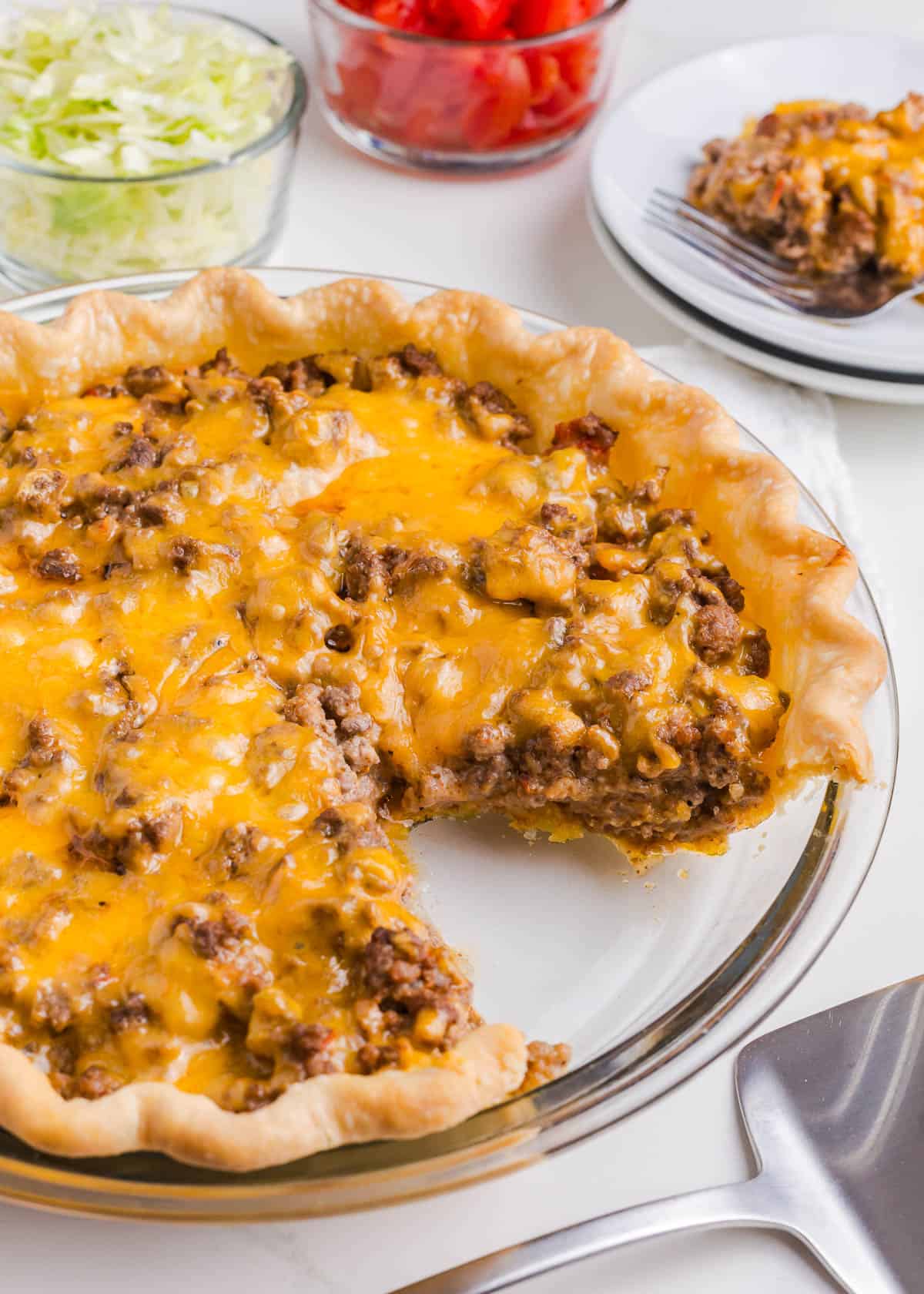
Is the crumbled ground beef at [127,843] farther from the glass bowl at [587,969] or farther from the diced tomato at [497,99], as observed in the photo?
the diced tomato at [497,99]

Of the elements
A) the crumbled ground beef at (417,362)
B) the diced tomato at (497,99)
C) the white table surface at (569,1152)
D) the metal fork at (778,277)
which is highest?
the diced tomato at (497,99)

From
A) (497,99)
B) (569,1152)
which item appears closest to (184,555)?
(569,1152)

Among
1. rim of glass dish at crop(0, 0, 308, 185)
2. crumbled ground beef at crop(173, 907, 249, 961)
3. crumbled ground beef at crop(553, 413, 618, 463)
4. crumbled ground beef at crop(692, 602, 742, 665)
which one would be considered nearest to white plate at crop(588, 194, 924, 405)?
crumbled ground beef at crop(553, 413, 618, 463)

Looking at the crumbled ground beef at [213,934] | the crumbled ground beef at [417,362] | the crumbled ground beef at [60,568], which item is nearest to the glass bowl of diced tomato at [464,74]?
the crumbled ground beef at [417,362]

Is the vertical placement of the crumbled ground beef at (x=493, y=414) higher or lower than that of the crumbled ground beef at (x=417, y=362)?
lower

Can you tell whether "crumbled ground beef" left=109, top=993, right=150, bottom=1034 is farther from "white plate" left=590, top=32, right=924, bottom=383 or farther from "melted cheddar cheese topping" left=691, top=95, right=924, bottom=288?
"melted cheddar cheese topping" left=691, top=95, right=924, bottom=288

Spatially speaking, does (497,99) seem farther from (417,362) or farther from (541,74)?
(417,362)

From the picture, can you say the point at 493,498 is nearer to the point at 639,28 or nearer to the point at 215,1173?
the point at 215,1173
